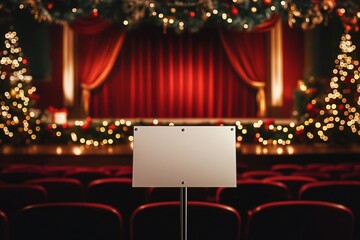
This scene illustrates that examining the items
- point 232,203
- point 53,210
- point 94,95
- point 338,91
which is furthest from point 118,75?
point 53,210

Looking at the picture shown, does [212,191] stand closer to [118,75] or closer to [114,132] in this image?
[114,132]

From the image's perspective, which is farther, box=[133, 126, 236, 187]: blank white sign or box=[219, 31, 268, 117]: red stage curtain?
box=[219, 31, 268, 117]: red stage curtain

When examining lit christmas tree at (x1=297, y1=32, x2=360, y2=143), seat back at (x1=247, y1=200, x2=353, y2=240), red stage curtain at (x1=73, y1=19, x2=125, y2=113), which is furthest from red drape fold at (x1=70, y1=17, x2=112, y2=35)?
seat back at (x1=247, y1=200, x2=353, y2=240)

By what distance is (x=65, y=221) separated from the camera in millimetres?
2994

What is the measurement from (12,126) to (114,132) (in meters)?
1.81

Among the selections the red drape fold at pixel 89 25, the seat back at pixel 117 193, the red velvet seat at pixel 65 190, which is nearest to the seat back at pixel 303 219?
the seat back at pixel 117 193

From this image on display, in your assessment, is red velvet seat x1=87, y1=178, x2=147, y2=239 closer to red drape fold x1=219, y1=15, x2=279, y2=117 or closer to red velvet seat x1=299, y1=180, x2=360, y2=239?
red velvet seat x1=299, y1=180, x2=360, y2=239

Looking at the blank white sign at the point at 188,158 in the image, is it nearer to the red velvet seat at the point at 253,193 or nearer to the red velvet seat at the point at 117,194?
the red velvet seat at the point at 253,193

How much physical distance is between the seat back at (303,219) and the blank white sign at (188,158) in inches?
27.6

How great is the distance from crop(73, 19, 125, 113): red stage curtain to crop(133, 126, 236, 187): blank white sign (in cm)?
1154

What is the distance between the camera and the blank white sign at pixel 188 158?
240 centimetres

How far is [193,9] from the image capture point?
9.30m

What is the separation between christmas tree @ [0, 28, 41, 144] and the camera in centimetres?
1008

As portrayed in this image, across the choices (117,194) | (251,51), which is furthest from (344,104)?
(117,194)
